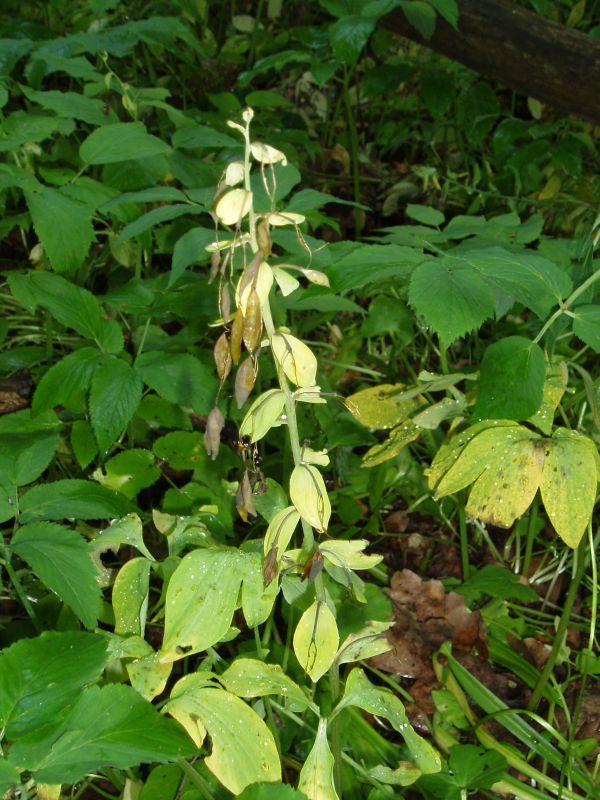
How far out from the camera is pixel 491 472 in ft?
3.08

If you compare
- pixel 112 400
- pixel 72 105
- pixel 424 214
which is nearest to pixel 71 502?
pixel 112 400

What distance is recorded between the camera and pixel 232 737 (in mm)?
778

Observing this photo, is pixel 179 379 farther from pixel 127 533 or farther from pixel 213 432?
pixel 213 432

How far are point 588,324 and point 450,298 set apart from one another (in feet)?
0.54

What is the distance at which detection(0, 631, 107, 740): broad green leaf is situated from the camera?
2.18ft

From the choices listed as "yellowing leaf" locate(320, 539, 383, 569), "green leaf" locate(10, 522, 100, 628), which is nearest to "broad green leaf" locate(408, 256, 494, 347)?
"yellowing leaf" locate(320, 539, 383, 569)

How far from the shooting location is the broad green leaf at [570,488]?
890 millimetres

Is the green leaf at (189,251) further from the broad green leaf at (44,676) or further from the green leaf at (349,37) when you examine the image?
the green leaf at (349,37)

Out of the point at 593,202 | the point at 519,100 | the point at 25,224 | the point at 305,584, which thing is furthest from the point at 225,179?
the point at 519,100

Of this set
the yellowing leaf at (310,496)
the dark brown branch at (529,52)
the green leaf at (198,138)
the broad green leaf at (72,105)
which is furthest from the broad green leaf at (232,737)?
the dark brown branch at (529,52)

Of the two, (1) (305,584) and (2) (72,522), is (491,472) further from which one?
(2) (72,522)

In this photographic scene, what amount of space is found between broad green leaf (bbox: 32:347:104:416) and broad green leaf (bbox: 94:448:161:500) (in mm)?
129

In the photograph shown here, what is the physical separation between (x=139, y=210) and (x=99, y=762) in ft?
3.72

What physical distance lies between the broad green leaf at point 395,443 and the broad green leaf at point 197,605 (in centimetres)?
42
